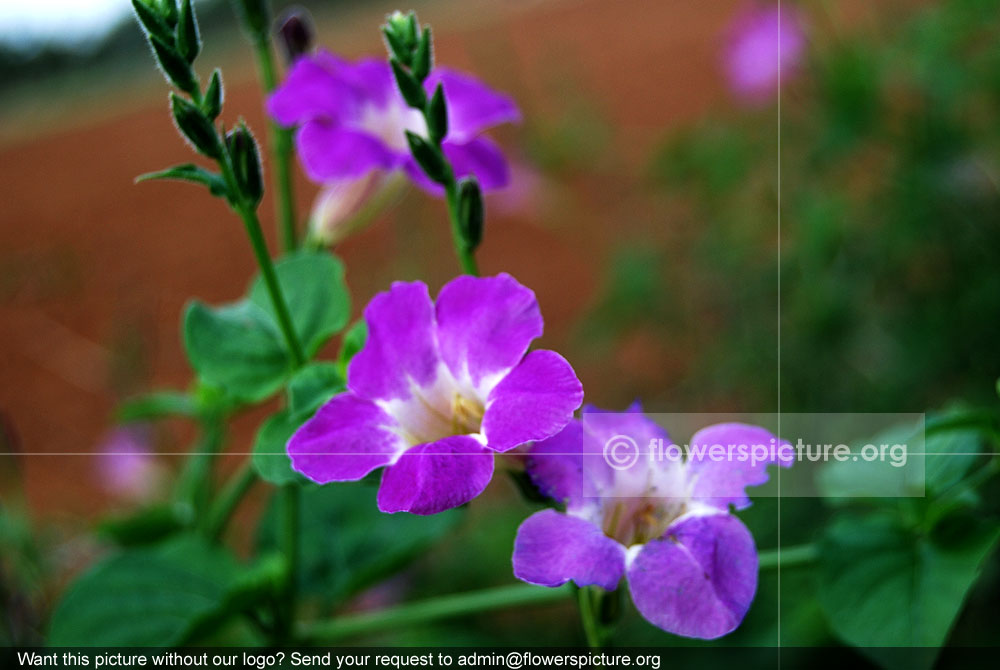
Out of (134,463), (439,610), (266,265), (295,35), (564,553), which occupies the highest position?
(295,35)

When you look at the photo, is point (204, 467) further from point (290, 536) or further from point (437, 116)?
point (437, 116)

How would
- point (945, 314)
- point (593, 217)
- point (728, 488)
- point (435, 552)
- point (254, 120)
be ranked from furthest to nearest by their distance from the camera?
point (254, 120) → point (593, 217) → point (435, 552) → point (945, 314) → point (728, 488)

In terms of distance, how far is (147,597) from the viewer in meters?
0.47

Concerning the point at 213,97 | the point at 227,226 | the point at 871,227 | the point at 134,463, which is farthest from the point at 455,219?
the point at 227,226

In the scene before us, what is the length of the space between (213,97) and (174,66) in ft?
0.06

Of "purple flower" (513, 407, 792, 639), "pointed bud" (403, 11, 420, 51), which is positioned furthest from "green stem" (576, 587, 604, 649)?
"pointed bud" (403, 11, 420, 51)

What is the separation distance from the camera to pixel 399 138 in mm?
466

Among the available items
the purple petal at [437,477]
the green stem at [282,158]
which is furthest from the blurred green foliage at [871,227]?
the purple petal at [437,477]

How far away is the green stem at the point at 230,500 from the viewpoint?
1.68 ft

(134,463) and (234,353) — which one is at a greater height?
(234,353)

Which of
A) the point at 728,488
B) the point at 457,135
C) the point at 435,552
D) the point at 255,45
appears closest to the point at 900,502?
the point at 728,488

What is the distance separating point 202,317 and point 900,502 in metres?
0.36

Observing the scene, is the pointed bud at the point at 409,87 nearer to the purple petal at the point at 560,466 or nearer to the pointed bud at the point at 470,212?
the pointed bud at the point at 470,212

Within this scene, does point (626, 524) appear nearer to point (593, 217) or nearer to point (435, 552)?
point (435, 552)
